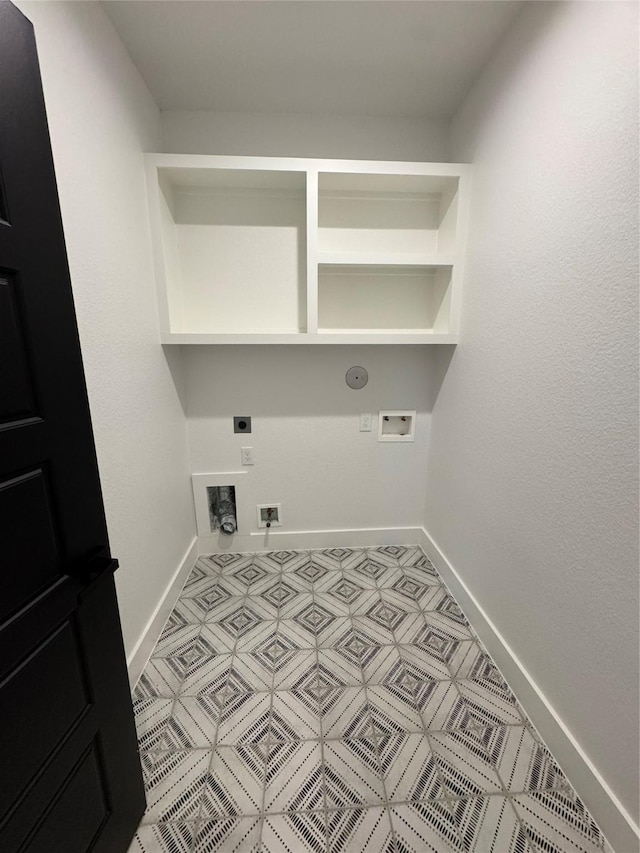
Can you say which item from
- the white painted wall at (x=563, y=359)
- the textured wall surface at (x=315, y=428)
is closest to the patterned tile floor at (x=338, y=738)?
the white painted wall at (x=563, y=359)

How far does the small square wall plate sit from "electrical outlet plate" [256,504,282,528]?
814 millimetres

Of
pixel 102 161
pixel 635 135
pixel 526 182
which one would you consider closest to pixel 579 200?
pixel 635 135

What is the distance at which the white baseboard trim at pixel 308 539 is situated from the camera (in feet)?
7.38

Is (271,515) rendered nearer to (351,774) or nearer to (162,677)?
(162,677)

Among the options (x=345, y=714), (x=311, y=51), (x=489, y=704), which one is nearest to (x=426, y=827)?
(x=345, y=714)

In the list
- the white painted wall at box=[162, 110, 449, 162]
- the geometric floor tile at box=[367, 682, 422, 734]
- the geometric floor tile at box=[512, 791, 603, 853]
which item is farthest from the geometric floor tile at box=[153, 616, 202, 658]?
the white painted wall at box=[162, 110, 449, 162]

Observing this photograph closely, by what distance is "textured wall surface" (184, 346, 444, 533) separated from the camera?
6.64 feet

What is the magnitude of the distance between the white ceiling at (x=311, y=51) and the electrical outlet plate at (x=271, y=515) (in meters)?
2.16

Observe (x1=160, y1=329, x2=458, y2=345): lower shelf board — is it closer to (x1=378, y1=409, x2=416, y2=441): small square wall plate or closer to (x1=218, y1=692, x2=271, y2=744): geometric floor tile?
(x1=378, y1=409, x2=416, y2=441): small square wall plate

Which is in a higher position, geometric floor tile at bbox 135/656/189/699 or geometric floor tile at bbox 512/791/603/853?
geometric floor tile at bbox 135/656/189/699

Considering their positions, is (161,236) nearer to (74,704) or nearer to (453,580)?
(74,704)

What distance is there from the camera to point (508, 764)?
112cm

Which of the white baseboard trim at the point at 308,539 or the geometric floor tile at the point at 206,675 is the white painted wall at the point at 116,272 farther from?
the white baseboard trim at the point at 308,539

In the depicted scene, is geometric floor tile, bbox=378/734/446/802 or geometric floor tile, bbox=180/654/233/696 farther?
geometric floor tile, bbox=180/654/233/696
